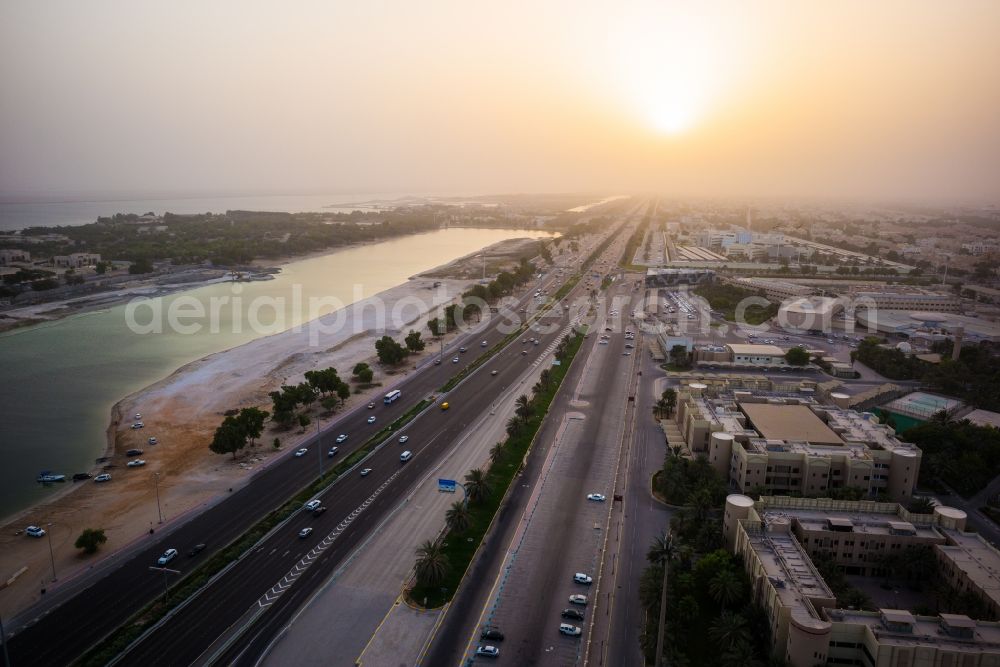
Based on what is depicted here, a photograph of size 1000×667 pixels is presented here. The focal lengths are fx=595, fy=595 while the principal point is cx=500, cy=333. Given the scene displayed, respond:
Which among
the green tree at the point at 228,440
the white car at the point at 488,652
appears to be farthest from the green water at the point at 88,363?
the white car at the point at 488,652

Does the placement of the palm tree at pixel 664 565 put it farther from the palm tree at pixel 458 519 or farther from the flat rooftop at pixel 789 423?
the flat rooftop at pixel 789 423

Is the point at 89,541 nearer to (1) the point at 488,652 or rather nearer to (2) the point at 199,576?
(2) the point at 199,576

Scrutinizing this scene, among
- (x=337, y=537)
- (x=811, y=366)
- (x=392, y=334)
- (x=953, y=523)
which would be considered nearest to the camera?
(x=953, y=523)

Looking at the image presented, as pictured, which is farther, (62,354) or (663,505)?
(62,354)

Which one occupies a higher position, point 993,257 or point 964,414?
point 993,257

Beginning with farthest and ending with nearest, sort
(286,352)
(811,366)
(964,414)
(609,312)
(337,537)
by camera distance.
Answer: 1. (609,312)
2. (286,352)
3. (811,366)
4. (964,414)
5. (337,537)

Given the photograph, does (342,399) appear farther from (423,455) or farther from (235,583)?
(235,583)

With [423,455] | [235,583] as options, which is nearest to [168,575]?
[235,583]
